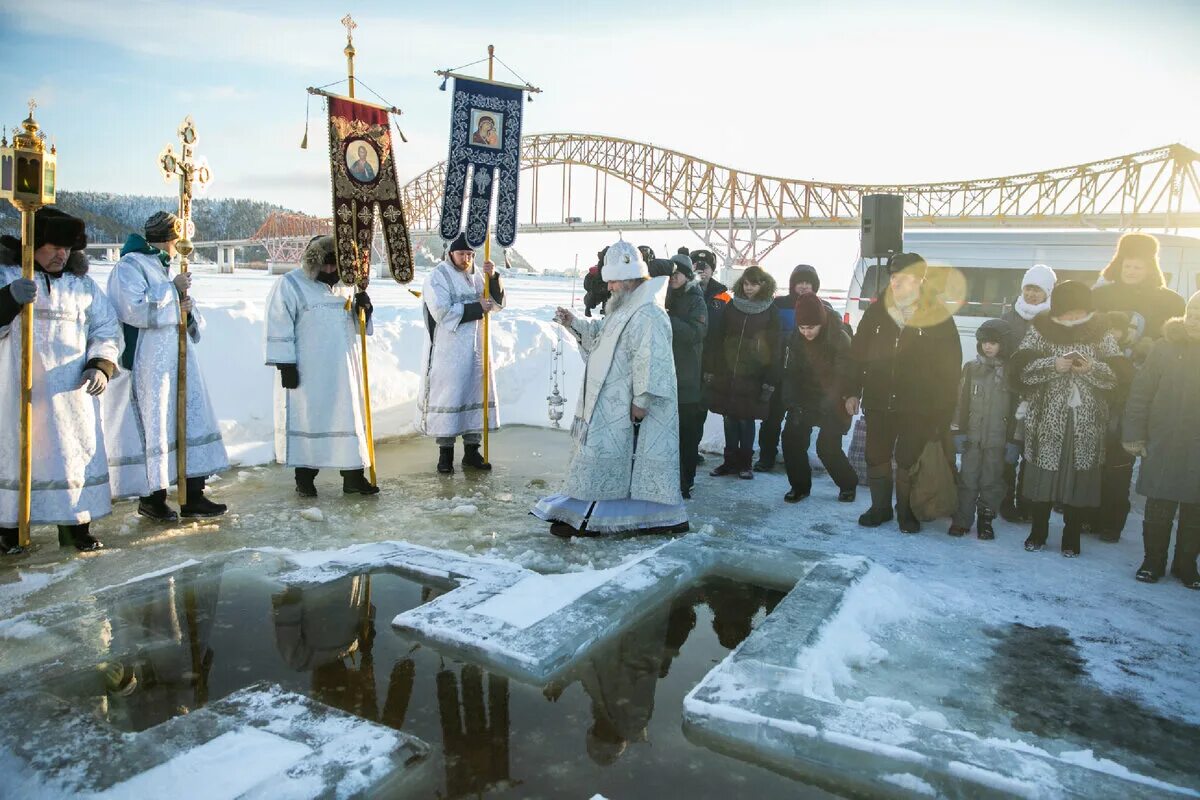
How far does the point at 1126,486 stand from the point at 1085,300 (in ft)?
3.85

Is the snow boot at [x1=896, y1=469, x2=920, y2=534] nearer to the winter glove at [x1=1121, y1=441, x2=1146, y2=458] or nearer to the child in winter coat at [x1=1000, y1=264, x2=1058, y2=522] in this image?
the child in winter coat at [x1=1000, y1=264, x2=1058, y2=522]

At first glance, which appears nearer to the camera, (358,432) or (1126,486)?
(1126,486)

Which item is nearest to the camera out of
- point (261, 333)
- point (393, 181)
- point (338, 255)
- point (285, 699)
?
point (285, 699)

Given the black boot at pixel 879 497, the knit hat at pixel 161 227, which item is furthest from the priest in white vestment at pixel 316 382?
the black boot at pixel 879 497

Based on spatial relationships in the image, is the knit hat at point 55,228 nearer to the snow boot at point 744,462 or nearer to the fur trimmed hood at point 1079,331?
the snow boot at point 744,462

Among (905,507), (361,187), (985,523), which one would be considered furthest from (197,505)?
(985,523)

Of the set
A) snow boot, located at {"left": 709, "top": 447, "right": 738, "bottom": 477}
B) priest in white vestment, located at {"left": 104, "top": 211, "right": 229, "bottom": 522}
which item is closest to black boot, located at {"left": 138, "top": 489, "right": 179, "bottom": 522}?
priest in white vestment, located at {"left": 104, "top": 211, "right": 229, "bottom": 522}

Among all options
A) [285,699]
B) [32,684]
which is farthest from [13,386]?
[285,699]

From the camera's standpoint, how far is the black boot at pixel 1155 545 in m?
4.07

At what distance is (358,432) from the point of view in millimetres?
5348

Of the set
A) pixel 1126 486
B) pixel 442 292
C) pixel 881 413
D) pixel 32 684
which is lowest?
pixel 32 684

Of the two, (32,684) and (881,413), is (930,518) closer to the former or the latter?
(881,413)

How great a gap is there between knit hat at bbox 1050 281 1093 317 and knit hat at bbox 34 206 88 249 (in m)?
5.16

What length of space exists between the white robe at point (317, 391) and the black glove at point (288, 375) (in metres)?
0.05
